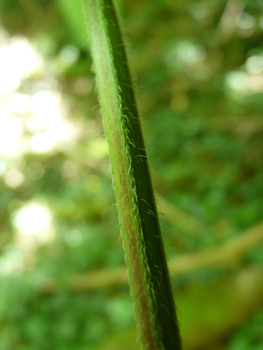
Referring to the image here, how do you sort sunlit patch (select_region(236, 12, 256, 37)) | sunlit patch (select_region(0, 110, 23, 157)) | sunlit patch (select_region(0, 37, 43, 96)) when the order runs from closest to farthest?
sunlit patch (select_region(0, 110, 23, 157))
sunlit patch (select_region(0, 37, 43, 96))
sunlit patch (select_region(236, 12, 256, 37))

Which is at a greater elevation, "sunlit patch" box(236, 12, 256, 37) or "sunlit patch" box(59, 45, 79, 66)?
"sunlit patch" box(59, 45, 79, 66)

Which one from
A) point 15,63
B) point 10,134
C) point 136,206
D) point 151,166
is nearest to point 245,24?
point 15,63

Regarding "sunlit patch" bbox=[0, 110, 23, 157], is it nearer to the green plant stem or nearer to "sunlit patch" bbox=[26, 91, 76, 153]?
"sunlit patch" bbox=[26, 91, 76, 153]

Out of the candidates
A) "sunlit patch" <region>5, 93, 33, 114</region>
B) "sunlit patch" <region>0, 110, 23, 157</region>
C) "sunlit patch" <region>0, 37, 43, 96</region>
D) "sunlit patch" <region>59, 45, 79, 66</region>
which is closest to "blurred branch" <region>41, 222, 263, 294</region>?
"sunlit patch" <region>0, 110, 23, 157</region>

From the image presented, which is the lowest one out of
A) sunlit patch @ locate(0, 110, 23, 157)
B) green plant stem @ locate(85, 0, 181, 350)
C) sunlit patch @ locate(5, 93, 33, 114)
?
green plant stem @ locate(85, 0, 181, 350)

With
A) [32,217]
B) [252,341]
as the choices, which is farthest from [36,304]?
[252,341]

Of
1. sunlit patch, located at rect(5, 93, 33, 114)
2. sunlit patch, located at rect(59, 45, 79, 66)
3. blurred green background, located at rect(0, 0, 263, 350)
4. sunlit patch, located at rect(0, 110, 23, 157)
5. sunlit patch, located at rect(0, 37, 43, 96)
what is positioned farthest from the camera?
sunlit patch, located at rect(59, 45, 79, 66)

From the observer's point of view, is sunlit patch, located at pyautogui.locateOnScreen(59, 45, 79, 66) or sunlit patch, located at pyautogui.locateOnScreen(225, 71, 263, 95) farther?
sunlit patch, located at pyautogui.locateOnScreen(59, 45, 79, 66)

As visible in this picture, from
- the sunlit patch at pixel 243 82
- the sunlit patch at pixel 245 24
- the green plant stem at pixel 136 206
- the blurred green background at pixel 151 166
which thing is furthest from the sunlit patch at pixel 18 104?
the green plant stem at pixel 136 206
